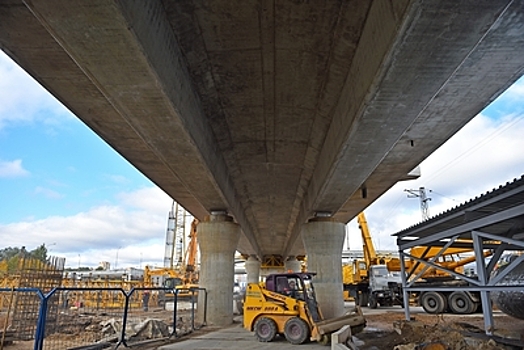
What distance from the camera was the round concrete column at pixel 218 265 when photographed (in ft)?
61.7

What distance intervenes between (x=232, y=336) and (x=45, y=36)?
11041mm

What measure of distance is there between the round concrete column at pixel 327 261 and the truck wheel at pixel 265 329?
7.75 metres

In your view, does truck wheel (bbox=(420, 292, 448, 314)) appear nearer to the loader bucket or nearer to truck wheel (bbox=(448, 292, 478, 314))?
truck wheel (bbox=(448, 292, 478, 314))

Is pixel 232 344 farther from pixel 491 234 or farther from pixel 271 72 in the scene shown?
pixel 271 72

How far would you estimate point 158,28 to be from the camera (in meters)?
7.02

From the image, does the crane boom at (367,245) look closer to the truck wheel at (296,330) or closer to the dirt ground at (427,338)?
the dirt ground at (427,338)

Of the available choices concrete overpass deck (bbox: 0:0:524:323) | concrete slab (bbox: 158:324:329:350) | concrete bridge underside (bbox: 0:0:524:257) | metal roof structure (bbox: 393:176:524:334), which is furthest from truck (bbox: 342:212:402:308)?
concrete bridge underside (bbox: 0:0:524:257)

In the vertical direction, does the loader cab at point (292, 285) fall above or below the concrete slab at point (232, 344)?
above

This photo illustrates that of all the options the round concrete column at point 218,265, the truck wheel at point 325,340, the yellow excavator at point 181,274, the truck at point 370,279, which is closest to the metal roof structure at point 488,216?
the truck wheel at point 325,340

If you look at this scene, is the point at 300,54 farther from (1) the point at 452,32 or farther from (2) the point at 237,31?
(1) the point at 452,32

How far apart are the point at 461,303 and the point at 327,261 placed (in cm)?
740

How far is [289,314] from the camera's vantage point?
1275 centimetres

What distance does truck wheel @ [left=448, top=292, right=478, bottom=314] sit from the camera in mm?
20500

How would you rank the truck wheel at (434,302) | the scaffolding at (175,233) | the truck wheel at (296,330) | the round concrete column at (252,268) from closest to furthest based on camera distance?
the truck wheel at (296,330) < the truck wheel at (434,302) < the round concrete column at (252,268) < the scaffolding at (175,233)
